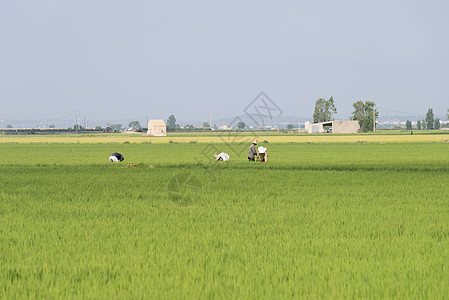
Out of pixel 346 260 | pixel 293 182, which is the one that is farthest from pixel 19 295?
pixel 293 182

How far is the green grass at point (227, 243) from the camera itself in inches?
212

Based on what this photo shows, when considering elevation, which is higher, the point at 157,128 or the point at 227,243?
the point at 157,128

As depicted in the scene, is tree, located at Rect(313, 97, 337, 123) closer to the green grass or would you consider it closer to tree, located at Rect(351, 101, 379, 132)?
tree, located at Rect(351, 101, 379, 132)

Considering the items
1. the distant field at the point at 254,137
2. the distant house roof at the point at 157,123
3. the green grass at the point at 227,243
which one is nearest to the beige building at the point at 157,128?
the distant house roof at the point at 157,123

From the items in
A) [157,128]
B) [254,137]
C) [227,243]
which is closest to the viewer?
[227,243]

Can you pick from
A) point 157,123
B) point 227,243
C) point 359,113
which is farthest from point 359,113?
point 227,243

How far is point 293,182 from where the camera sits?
1605 cm

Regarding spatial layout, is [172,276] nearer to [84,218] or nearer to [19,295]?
[19,295]

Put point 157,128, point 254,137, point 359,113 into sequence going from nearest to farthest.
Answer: point 254,137
point 157,128
point 359,113

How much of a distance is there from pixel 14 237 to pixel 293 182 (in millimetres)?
10149

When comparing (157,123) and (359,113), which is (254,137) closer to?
(157,123)

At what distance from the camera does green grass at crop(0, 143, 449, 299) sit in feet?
17.7

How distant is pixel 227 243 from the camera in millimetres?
7367

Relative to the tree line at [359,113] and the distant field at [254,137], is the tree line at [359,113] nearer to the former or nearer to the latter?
the tree line at [359,113]
